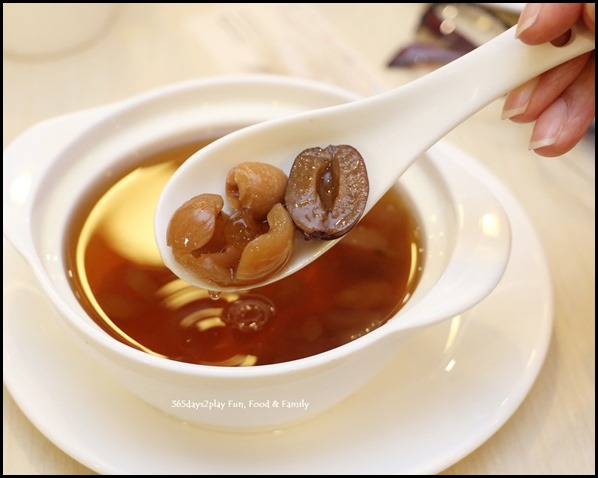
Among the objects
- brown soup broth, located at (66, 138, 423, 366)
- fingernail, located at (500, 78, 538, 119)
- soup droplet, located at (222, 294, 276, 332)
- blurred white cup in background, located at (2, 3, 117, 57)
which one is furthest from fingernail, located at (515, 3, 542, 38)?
blurred white cup in background, located at (2, 3, 117, 57)

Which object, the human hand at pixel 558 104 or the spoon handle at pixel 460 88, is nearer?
the spoon handle at pixel 460 88

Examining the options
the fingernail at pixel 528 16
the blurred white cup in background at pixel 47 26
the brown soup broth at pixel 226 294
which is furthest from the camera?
the blurred white cup in background at pixel 47 26

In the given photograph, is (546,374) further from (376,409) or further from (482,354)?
(376,409)

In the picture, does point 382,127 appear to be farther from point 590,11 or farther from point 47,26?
point 47,26

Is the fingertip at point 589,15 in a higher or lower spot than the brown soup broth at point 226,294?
higher

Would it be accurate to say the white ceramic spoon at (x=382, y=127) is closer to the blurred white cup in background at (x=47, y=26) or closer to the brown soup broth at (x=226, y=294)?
the brown soup broth at (x=226, y=294)

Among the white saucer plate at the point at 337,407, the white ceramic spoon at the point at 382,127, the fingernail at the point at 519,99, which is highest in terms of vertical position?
the white ceramic spoon at the point at 382,127

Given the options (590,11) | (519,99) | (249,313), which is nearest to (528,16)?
(590,11)

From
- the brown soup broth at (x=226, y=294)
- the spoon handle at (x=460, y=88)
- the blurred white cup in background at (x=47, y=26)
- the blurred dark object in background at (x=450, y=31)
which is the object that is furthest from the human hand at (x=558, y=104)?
the blurred white cup in background at (x=47, y=26)
